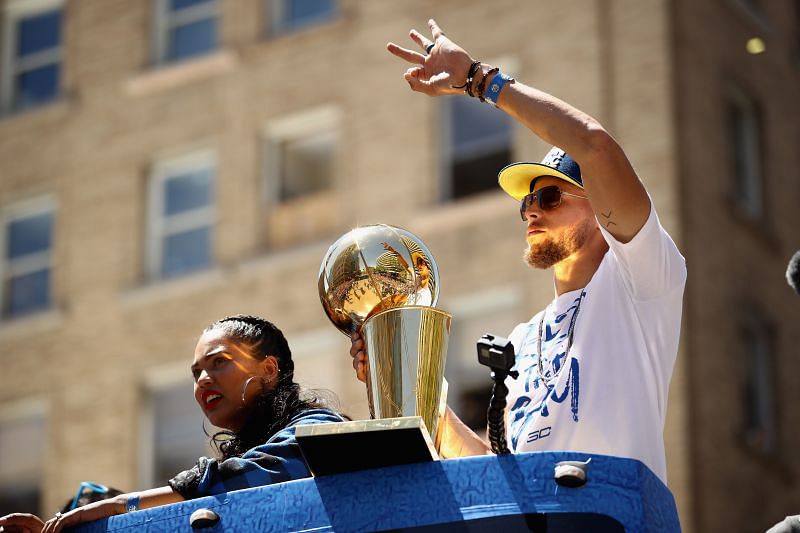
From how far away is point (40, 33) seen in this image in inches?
965

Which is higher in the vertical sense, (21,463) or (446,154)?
(446,154)

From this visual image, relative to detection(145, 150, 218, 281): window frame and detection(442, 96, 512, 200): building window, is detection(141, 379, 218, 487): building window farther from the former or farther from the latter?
detection(442, 96, 512, 200): building window

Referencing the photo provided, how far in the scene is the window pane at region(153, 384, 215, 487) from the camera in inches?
842

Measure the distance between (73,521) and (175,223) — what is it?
16.6 meters

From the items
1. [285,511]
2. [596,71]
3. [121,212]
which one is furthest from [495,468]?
[121,212]

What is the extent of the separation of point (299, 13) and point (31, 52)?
3.96 m

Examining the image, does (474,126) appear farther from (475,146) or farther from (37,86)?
(37,86)

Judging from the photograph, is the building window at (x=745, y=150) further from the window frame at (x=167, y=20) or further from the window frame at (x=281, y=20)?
the window frame at (x=167, y=20)

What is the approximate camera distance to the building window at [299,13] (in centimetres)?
2223

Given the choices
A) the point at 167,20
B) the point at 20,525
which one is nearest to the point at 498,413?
the point at 20,525

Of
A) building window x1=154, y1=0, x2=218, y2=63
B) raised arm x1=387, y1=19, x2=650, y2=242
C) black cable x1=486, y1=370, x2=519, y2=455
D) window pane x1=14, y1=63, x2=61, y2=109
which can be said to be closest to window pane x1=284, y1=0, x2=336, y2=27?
building window x1=154, y1=0, x2=218, y2=63

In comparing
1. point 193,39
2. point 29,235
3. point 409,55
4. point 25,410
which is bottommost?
point 409,55

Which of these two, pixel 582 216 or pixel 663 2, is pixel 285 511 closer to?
pixel 582 216

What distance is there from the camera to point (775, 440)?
19.7 meters
